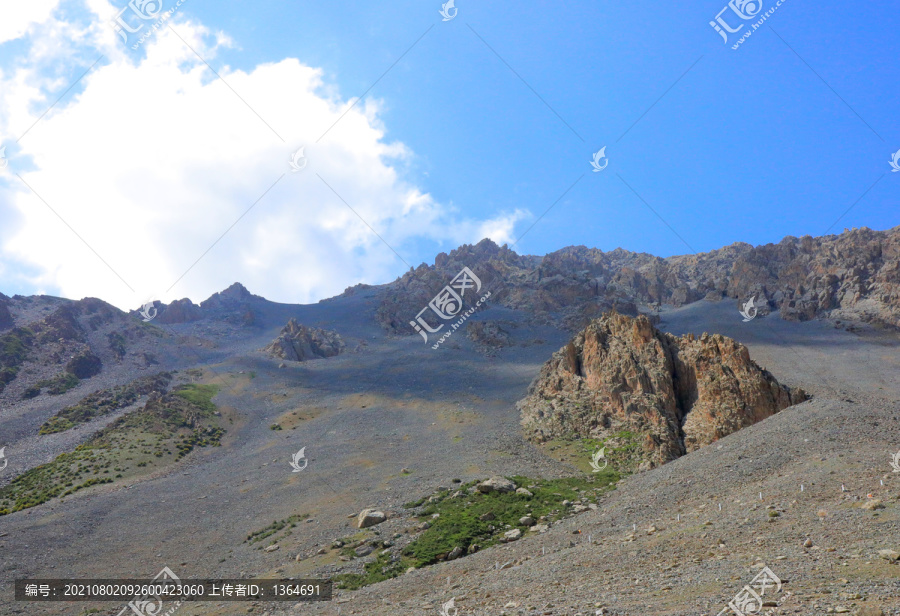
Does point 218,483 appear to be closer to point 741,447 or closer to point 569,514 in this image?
point 569,514

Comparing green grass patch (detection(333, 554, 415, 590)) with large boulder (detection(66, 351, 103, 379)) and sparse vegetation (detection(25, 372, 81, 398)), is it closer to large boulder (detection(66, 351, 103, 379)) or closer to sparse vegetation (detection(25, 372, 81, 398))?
sparse vegetation (detection(25, 372, 81, 398))

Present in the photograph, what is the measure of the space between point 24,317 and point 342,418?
386 feet

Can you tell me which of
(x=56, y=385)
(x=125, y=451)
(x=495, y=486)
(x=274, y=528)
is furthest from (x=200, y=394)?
(x=495, y=486)

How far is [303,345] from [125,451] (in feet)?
237

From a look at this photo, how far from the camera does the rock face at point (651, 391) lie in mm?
51375

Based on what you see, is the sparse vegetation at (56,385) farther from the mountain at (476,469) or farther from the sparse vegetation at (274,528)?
the sparse vegetation at (274,528)

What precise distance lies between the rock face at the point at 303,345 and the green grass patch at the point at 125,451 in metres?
44.0

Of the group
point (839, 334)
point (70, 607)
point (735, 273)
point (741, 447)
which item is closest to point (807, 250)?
point (735, 273)

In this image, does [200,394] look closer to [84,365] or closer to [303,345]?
[84,365]

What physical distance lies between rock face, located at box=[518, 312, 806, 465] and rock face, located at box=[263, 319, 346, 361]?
78.4m

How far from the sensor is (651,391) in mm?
59312

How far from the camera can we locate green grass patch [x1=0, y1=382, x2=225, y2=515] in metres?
56.9

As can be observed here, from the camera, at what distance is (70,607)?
31422 mm

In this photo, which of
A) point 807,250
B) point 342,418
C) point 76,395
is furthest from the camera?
point 807,250
